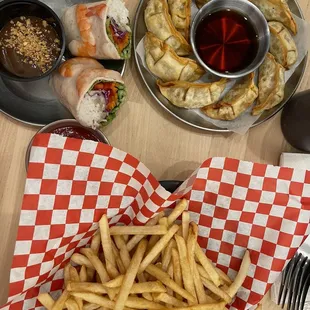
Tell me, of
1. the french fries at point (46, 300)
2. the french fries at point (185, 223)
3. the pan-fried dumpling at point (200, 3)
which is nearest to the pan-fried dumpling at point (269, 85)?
the pan-fried dumpling at point (200, 3)

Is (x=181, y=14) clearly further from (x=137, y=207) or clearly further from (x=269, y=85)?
(x=137, y=207)

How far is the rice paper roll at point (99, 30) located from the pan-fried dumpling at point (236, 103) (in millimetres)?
A: 311

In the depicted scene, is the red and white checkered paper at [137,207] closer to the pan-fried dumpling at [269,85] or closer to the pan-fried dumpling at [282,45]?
the pan-fried dumpling at [269,85]

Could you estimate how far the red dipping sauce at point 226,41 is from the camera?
1585 mm

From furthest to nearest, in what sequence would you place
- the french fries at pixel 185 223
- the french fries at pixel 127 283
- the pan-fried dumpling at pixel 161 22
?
the pan-fried dumpling at pixel 161 22
the french fries at pixel 185 223
the french fries at pixel 127 283

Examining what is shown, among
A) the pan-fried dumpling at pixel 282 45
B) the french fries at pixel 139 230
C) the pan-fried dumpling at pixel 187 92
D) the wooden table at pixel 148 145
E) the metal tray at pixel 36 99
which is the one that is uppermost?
the pan-fried dumpling at pixel 282 45

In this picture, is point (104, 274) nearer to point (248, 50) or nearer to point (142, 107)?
point (142, 107)

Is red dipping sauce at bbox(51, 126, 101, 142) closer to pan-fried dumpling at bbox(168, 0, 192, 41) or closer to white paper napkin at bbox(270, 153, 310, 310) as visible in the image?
pan-fried dumpling at bbox(168, 0, 192, 41)

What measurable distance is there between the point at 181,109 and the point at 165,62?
15cm

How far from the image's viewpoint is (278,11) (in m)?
1.61

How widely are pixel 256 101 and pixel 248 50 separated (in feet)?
0.52

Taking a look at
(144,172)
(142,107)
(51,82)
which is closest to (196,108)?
(142,107)

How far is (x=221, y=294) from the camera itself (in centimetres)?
139

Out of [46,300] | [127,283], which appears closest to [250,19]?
[127,283]
